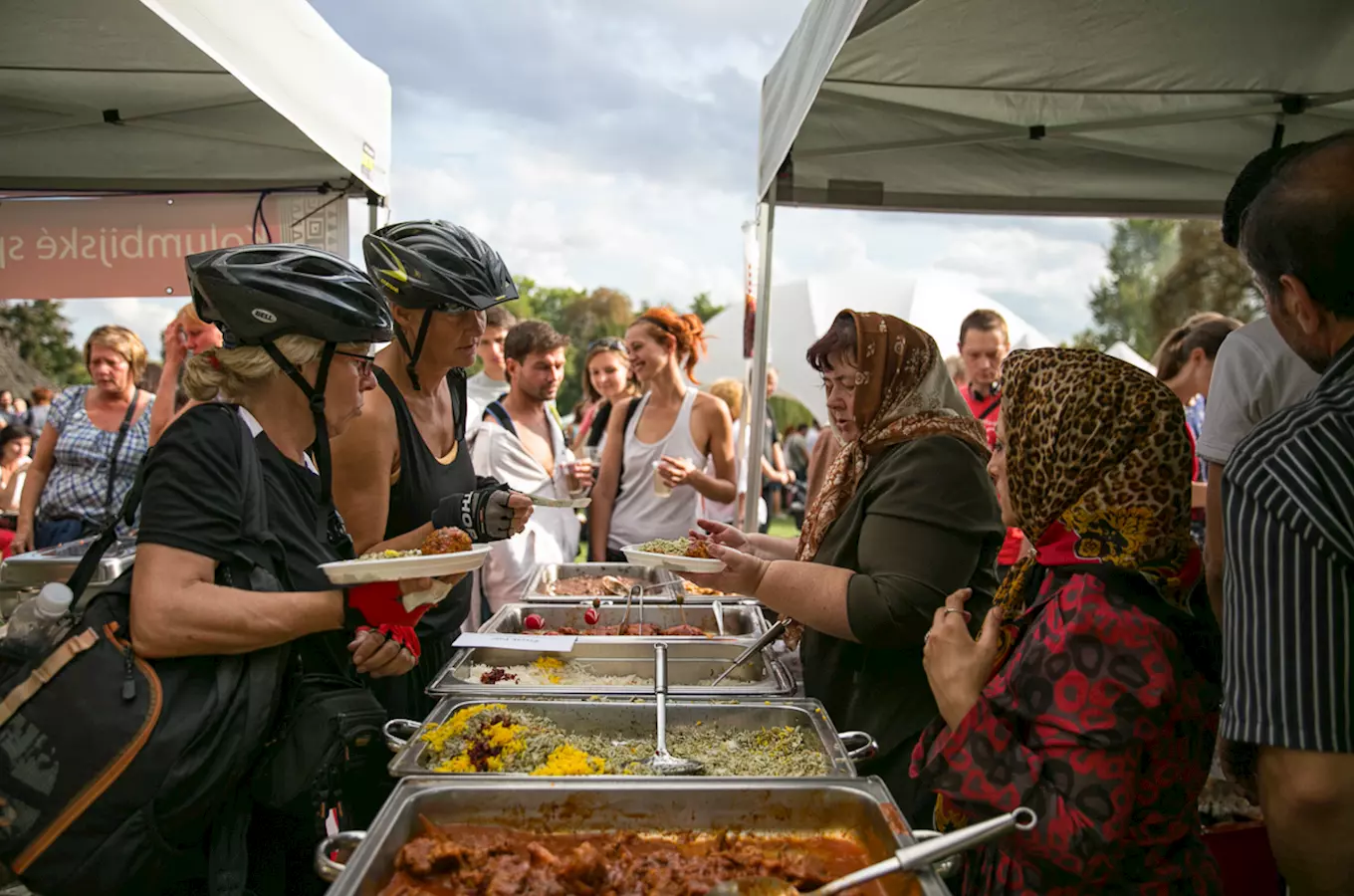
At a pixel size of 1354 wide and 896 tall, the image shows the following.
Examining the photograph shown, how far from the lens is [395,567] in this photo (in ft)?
5.30

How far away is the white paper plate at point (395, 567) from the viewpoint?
5.19ft

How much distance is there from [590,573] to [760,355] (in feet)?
4.19

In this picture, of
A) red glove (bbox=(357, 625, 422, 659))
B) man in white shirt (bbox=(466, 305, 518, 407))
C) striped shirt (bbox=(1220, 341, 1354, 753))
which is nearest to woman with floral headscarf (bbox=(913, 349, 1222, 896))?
striped shirt (bbox=(1220, 341, 1354, 753))

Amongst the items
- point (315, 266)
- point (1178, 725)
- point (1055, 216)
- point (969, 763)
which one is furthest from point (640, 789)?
point (1055, 216)

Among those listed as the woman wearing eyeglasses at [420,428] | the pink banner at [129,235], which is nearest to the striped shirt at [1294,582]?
the woman wearing eyeglasses at [420,428]

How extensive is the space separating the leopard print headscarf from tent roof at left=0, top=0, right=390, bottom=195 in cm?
231

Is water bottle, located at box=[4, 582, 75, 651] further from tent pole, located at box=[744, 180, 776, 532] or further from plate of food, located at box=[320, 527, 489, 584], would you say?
tent pole, located at box=[744, 180, 776, 532]

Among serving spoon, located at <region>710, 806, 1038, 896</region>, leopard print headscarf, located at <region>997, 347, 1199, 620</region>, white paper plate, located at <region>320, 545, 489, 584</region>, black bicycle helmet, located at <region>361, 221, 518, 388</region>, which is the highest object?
black bicycle helmet, located at <region>361, 221, 518, 388</region>

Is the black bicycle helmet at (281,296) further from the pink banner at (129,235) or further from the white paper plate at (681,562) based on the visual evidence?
the pink banner at (129,235)


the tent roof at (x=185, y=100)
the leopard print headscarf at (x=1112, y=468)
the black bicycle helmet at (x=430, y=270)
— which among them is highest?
the tent roof at (x=185, y=100)

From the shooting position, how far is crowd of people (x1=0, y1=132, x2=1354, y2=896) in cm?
121

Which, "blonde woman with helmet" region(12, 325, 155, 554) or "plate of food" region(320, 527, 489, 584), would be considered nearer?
"plate of food" region(320, 527, 489, 584)

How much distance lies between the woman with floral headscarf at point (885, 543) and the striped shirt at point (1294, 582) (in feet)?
2.77

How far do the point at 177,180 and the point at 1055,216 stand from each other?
14.8 feet
